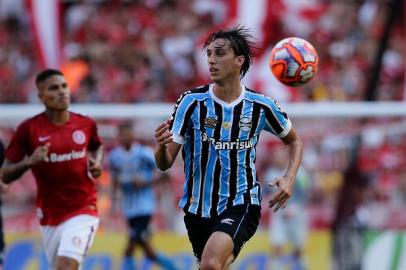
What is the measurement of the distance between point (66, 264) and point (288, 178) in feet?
7.75

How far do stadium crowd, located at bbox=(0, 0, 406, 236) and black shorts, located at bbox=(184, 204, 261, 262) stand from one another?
21.2ft

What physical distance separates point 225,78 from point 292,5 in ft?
34.4

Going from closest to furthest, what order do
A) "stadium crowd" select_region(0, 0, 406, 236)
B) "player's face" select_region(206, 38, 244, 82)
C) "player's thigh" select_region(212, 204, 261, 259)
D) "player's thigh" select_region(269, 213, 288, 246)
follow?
1. "player's thigh" select_region(212, 204, 261, 259)
2. "player's face" select_region(206, 38, 244, 82)
3. "player's thigh" select_region(269, 213, 288, 246)
4. "stadium crowd" select_region(0, 0, 406, 236)

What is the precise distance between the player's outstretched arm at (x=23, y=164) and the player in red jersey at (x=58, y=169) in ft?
0.04

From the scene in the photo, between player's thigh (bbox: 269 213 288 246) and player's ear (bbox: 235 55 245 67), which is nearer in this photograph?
player's ear (bbox: 235 55 245 67)

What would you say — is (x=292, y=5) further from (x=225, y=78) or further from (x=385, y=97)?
(x=225, y=78)

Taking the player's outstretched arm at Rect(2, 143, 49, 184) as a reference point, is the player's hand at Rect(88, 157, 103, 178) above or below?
below

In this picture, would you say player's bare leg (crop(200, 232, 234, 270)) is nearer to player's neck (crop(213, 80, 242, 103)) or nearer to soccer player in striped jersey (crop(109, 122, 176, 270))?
player's neck (crop(213, 80, 242, 103))

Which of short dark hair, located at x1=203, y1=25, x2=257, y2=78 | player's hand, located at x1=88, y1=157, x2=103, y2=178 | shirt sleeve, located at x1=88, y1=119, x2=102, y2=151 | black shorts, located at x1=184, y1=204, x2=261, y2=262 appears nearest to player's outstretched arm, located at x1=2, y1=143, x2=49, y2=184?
player's hand, located at x1=88, y1=157, x2=103, y2=178

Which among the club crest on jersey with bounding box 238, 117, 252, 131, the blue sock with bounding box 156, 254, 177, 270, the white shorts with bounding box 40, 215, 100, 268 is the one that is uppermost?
the club crest on jersey with bounding box 238, 117, 252, 131

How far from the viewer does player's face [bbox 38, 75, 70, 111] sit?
944 cm

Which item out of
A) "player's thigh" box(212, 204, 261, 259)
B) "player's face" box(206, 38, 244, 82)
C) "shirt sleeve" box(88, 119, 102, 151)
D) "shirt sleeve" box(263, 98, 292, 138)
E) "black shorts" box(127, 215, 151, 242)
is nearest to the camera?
"player's thigh" box(212, 204, 261, 259)

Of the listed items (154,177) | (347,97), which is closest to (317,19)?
(347,97)

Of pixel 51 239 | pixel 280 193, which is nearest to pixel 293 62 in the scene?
pixel 280 193
